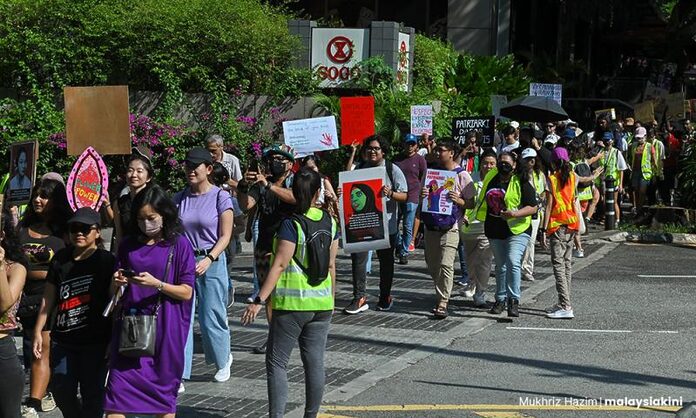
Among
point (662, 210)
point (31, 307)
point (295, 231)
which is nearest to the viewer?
point (295, 231)

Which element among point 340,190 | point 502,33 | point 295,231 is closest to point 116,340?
point 295,231

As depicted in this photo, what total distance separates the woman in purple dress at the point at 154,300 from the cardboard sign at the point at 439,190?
5392 millimetres

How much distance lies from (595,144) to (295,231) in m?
13.8

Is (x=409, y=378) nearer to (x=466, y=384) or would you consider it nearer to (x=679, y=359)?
(x=466, y=384)

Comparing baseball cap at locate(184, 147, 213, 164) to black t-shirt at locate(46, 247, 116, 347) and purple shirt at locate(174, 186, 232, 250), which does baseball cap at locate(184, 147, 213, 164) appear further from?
black t-shirt at locate(46, 247, 116, 347)

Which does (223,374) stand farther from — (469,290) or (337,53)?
(337,53)

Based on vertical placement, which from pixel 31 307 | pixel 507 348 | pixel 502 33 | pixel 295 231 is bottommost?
pixel 507 348

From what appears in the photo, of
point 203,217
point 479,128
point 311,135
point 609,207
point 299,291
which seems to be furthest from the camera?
point 609,207

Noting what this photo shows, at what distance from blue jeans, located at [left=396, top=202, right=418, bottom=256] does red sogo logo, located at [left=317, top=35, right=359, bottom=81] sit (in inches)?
219

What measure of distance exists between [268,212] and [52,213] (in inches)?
91.3

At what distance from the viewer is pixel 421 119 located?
17516 millimetres

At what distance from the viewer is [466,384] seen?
333 inches

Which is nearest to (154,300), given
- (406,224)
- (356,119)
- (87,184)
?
(87,184)

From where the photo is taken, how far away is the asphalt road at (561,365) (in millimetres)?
7801
